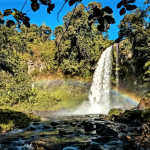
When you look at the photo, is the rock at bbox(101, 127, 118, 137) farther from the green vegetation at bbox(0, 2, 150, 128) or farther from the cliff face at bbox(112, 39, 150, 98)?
the cliff face at bbox(112, 39, 150, 98)

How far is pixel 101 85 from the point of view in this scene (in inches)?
1196

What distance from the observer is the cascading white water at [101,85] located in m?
29.1

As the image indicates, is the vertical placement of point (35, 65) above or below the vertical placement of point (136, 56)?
above

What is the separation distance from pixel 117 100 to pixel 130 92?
2.43 m

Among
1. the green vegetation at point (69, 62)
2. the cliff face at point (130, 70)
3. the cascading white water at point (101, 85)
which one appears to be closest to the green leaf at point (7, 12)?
the green vegetation at point (69, 62)

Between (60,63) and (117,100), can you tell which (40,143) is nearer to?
(117,100)

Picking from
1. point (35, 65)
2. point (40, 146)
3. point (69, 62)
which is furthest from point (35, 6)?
point (35, 65)

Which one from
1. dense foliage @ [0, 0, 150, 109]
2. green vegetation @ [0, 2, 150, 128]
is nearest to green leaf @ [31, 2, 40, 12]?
dense foliage @ [0, 0, 150, 109]

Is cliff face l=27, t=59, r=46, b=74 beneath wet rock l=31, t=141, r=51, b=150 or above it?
above

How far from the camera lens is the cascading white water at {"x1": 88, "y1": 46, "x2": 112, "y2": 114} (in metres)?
29.1

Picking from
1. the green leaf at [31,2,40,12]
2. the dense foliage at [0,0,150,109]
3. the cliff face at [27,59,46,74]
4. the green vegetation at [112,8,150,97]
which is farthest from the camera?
the cliff face at [27,59,46,74]

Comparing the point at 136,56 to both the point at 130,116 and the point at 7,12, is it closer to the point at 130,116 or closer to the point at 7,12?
the point at 130,116

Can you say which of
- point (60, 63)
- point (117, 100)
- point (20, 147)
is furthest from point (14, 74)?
point (20, 147)

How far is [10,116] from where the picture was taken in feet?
46.8
